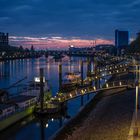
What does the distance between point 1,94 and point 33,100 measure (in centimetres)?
361

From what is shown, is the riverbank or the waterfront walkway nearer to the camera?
the waterfront walkway

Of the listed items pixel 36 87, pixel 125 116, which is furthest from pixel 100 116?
pixel 36 87

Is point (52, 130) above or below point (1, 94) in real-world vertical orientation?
below

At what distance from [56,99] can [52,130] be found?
8.78 metres

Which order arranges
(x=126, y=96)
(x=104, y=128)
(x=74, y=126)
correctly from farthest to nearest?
(x=126, y=96) → (x=74, y=126) → (x=104, y=128)

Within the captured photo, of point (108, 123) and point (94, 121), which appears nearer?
point (108, 123)

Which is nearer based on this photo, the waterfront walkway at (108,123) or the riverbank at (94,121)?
the waterfront walkway at (108,123)

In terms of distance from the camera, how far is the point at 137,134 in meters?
22.7

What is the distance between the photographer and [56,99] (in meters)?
42.2

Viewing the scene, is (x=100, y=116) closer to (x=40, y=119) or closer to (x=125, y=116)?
(x=125, y=116)

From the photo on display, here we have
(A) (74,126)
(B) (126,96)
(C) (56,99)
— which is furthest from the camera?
(B) (126,96)

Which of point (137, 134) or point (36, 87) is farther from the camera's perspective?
point (36, 87)

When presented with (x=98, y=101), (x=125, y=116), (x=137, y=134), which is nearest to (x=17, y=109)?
(x=125, y=116)

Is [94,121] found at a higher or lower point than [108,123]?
lower
